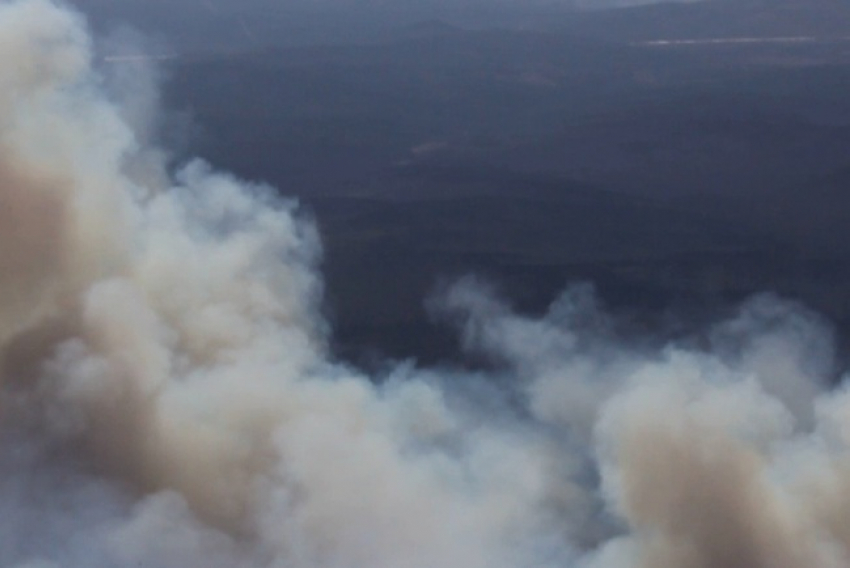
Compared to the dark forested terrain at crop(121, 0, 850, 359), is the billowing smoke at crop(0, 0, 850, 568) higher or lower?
lower

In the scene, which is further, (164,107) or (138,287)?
(164,107)

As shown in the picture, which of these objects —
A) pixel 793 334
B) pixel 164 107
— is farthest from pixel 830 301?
pixel 164 107

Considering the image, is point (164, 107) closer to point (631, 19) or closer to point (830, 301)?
point (830, 301)

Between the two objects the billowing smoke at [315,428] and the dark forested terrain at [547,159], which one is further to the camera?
the dark forested terrain at [547,159]

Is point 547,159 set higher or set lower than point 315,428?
higher

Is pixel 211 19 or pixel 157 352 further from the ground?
pixel 211 19

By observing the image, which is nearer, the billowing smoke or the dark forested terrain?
the billowing smoke

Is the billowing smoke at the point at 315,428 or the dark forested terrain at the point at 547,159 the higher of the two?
the dark forested terrain at the point at 547,159

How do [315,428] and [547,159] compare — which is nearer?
[315,428]
